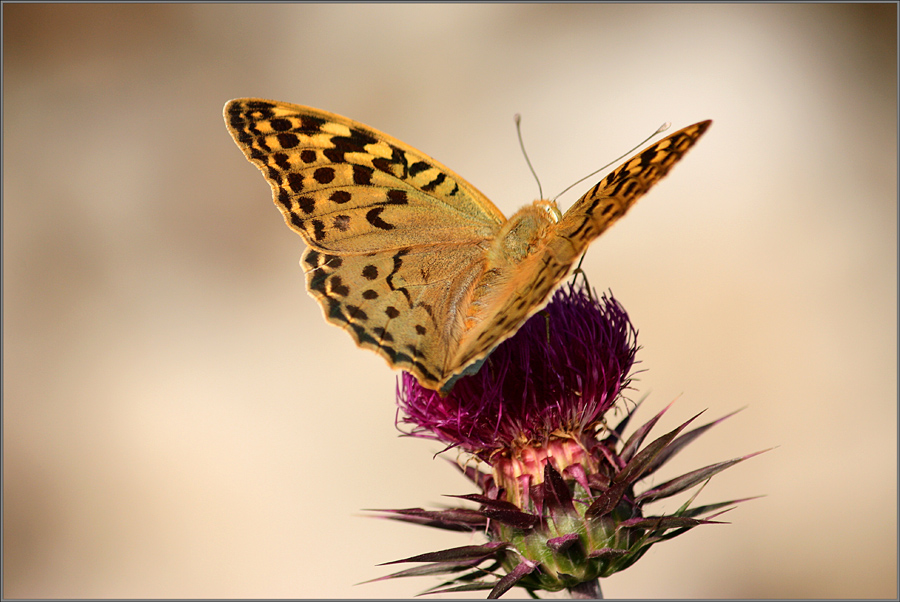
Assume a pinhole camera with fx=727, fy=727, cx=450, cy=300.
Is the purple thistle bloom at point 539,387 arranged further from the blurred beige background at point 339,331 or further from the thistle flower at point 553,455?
the blurred beige background at point 339,331

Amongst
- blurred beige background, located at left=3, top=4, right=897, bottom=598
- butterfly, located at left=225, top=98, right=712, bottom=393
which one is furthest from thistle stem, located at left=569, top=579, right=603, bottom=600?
blurred beige background, located at left=3, top=4, right=897, bottom=598

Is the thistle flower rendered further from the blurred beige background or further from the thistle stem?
the blurred beige background

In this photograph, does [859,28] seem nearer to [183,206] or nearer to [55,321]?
[183,206]

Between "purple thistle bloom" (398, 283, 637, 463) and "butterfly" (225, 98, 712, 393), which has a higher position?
"butterfly" (225, 98, 712, 393)

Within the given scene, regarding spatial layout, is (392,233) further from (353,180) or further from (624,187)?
(624,187)

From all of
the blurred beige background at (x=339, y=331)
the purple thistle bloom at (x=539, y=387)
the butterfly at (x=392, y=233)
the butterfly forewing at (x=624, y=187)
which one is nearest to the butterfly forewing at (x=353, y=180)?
the butterfly at (x=392, y=233)

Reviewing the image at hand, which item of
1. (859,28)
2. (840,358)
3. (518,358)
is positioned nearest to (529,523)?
(518,358)
